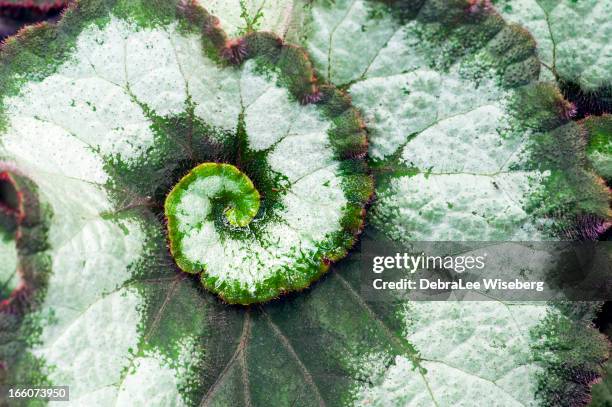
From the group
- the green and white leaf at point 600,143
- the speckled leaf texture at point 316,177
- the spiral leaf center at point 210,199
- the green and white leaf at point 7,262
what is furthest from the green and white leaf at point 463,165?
the green and white leaf at point 7,262

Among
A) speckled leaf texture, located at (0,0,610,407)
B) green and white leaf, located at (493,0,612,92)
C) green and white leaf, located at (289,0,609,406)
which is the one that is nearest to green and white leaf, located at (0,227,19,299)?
speckled leaf texture, located at (0,0,610,407)

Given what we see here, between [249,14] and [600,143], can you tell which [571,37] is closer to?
[600,143]

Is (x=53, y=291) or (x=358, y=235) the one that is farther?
(x=358, y=235)

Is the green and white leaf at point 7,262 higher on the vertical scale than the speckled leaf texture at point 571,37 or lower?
lower

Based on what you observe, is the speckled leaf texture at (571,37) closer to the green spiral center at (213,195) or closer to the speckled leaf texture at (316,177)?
the speckled leaf texture at (316,177)

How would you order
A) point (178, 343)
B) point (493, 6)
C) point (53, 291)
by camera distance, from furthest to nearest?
point (493, 6) → point (178, 343) → point (53, 291)

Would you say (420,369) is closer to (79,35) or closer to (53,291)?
(53,291)

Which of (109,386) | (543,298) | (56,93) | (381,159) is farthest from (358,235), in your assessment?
(56,93)

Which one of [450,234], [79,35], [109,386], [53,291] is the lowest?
[109,386]
